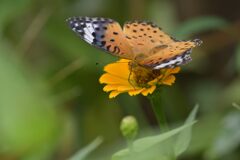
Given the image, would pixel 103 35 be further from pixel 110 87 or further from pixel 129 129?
pixel 129 129

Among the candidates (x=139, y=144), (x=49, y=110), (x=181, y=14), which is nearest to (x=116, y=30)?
(x=139, y=144)

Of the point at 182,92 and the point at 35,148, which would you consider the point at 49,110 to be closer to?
the point at 35,148

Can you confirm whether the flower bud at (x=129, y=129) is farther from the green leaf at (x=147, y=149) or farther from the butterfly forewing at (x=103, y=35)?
the butterfly forewing at (x=103, y=35)

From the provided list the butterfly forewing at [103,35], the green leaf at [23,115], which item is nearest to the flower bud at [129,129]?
the butterfly forewing at [103,35]

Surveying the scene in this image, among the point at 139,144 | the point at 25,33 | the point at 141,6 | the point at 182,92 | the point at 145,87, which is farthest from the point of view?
the point at 182,92

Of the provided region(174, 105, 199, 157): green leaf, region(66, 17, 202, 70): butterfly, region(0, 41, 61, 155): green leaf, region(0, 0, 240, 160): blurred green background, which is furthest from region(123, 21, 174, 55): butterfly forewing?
region(0, 41, 61, 155): green leaf

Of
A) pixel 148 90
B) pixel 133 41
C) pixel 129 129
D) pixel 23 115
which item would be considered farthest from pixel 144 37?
pixel 23 115
